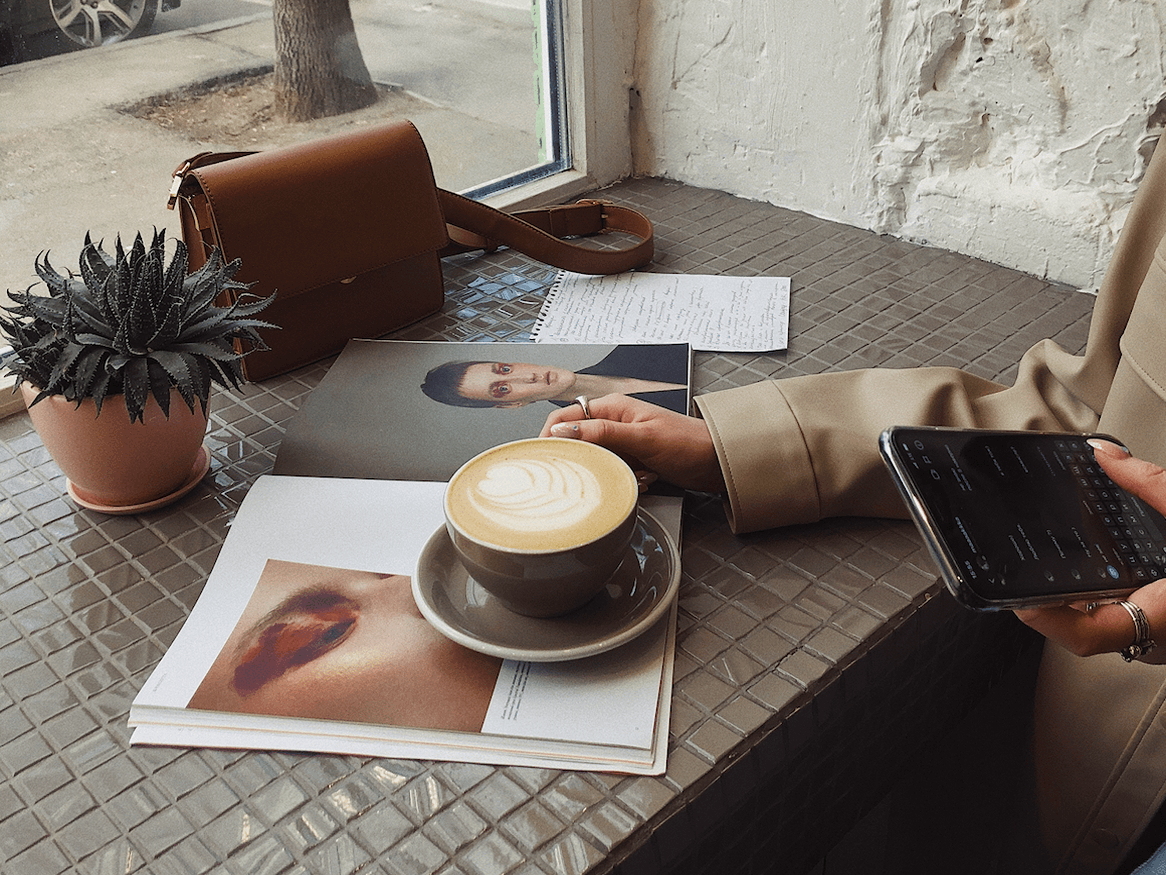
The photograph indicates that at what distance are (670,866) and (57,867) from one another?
295 millimetres

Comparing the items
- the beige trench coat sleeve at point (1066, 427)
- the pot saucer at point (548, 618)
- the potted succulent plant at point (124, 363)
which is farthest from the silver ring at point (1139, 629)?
the potted succulent plant at point (124, 363)

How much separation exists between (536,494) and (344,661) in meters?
0.15

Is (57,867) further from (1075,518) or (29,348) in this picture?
(1075,518)

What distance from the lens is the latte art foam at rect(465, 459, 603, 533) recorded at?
518 millimetres

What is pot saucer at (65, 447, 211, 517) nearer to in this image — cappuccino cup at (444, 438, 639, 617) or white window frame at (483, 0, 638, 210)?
cappuccino cup at (444, 438, 639, 617)

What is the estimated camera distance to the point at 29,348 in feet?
2.10

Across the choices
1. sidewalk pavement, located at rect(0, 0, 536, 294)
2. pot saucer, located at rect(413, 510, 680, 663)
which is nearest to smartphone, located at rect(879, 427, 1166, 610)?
pot saucer, located at rect(413, 510, 680, 663)

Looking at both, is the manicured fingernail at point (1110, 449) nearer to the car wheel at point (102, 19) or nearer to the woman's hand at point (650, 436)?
the woman's hand at point (650, 436)

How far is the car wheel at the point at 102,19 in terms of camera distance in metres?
0.87

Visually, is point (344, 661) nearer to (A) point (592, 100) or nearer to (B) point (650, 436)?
(B) point (650, 436)

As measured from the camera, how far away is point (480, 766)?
50 centimetres

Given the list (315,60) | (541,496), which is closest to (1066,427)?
(541,496)

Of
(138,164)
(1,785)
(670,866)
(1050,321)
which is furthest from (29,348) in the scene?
(1050,321)

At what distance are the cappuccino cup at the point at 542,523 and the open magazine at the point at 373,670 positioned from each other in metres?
0.04
